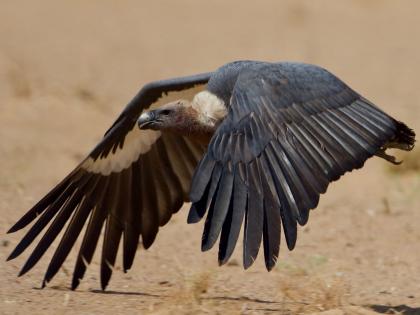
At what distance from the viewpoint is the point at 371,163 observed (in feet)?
39.9

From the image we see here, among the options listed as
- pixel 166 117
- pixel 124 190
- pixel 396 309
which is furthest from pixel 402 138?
pixel 124 190

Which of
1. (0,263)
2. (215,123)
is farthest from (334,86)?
(0,263)

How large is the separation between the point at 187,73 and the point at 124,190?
7.71 m

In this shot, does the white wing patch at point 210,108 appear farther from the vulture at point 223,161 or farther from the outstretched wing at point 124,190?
the outstretched wing at point 124,190

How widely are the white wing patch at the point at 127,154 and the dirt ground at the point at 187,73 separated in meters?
0.72

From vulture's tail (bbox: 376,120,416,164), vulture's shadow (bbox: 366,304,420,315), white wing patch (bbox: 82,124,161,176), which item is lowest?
vulture's shadow (bbox: 366,304,420,315)

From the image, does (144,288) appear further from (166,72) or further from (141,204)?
(166,72)

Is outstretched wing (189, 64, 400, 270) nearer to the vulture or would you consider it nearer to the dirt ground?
the vulture

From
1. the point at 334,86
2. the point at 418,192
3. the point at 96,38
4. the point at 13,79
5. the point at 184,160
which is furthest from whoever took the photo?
the point at 96,38

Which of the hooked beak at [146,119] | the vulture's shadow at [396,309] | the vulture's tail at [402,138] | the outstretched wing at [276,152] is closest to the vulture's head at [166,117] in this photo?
the hooked beak at [146,119]

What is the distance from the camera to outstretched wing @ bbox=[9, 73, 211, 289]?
7418 millimetres

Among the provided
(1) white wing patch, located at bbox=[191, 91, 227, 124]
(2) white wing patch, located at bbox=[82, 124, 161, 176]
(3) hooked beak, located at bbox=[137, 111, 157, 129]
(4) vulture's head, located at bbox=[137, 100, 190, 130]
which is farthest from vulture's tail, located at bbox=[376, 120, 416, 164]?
(2) white wing patch, located at bbox=[82, 124, 161, 176]

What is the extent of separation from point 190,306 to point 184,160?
188 centimetres

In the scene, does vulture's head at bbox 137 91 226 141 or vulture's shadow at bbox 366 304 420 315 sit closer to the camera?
vulture's shadow at bbox 366 304 420 315
